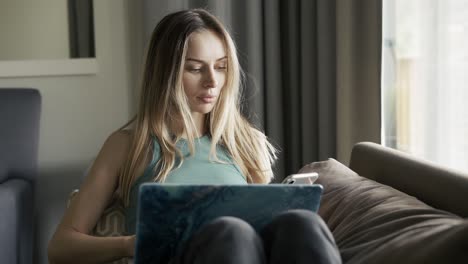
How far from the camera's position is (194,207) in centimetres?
137

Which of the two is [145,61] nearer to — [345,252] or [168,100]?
[168,100]

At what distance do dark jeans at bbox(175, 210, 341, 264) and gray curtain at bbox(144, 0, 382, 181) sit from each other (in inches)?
53.4

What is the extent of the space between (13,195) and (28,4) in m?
0.89

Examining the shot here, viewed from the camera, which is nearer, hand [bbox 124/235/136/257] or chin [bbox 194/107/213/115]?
hand [bbox 124/235/136/257]

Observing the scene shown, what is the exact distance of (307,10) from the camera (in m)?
2.85

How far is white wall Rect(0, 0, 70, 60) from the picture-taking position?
2906 millimetres

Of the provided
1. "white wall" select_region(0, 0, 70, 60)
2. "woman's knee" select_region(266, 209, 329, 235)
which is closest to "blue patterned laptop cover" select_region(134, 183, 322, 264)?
"woman's knee" select_region(266, 209, 329, 235)

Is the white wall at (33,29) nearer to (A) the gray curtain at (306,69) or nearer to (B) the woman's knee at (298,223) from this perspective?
(A) the gray curtain at (306,69)

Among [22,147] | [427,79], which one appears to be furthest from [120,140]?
[427,79]

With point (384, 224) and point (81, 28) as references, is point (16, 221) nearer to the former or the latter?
point (81, 28)

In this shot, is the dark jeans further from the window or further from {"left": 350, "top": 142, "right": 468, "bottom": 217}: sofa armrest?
the window

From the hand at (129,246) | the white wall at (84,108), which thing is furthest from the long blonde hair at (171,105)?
the white wall at (84,108)

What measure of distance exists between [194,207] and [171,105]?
603 millimetres

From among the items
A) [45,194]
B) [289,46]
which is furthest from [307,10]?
[45,194]
